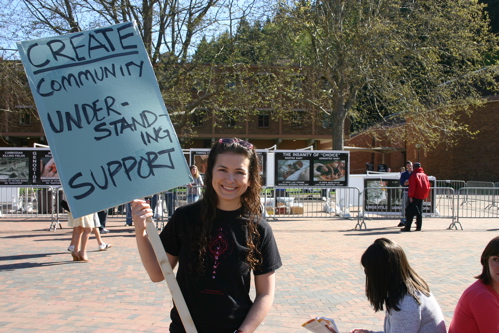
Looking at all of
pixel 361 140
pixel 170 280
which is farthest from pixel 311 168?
pixel 361 140

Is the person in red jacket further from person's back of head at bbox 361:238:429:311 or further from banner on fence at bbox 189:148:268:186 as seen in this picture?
person's back of head at bbox 361:238:429:311

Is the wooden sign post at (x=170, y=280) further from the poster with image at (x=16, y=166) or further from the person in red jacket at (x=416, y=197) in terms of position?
the poster with image at (x=16, y=166)

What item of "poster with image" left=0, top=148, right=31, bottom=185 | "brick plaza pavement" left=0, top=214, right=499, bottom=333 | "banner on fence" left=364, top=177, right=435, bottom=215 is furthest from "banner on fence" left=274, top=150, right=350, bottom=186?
"poster with image" left=0, top=148, right=31, bottom=185

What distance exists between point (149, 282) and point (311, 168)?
1025cm

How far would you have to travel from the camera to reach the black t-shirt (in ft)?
7.75

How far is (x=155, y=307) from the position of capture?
5758 millimetres

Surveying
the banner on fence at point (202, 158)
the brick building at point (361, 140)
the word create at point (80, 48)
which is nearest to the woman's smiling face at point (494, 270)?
the word create at point (80, 48)

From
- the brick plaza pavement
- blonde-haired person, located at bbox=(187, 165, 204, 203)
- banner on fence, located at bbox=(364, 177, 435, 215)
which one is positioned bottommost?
the brick plaza pavement

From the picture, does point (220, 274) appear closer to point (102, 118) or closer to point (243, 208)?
point (243, 208)

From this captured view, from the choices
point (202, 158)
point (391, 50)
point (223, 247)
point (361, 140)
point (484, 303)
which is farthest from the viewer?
point (361, 140)

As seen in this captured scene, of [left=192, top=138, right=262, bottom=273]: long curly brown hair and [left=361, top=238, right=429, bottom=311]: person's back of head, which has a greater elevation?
[left=192, top=138, right=262, bottom=273]: long curly brown hair

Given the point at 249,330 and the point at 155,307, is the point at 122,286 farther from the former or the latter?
the point at 249,330

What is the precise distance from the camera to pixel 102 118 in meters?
2.47

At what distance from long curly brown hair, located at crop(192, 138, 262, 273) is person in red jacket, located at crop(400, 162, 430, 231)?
10941 millimetres
